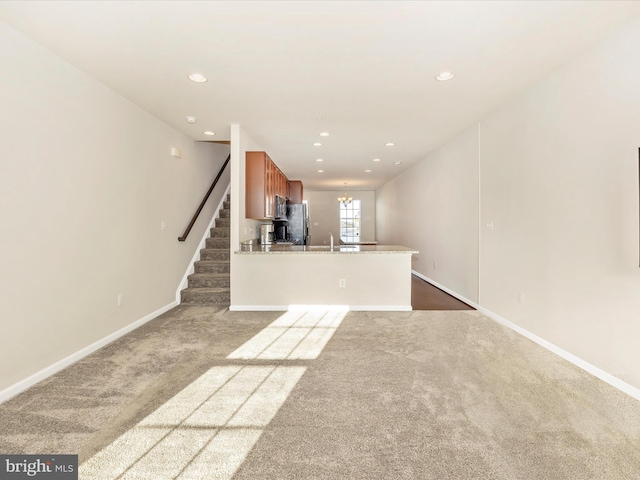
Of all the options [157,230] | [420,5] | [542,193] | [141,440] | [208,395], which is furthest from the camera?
[157,230]

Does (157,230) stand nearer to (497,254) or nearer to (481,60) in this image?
(481,60)

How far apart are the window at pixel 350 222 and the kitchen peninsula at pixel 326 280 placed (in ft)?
24.3

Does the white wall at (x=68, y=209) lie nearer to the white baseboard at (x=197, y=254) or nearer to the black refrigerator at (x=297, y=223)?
the white baseboard at (x=197, y=254)

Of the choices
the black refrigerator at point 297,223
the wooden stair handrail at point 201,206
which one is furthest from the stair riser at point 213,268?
A: the black refrigerator at point 297,223

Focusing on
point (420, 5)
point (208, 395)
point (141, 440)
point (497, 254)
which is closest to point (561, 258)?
point (497, 254)

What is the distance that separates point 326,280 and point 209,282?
75.3 inches

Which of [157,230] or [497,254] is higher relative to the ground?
[157,230]

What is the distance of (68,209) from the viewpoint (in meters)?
2.70

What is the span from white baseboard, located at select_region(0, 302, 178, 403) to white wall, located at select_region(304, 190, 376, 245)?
8393mm

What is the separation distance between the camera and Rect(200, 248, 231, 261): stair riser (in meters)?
5.39

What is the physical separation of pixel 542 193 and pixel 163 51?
3.63 meters

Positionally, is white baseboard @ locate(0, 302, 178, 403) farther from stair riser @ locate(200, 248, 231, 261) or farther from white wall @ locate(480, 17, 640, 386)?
white wall @ locate(480, 17, 640, 386)

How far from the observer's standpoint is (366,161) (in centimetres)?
677

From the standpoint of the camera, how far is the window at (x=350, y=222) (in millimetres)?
11930
